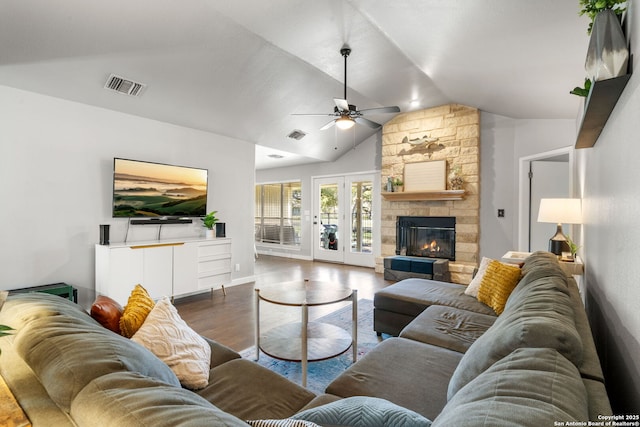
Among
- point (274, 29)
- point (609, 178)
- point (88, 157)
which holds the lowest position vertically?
point (609, 178)

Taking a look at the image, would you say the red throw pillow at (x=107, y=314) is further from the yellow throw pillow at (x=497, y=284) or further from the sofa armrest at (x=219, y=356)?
the yellow throw pillow at (x=497, y=284)

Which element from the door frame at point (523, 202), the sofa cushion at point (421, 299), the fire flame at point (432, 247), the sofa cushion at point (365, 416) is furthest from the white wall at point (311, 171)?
the sofa cushion at point (365, 416)

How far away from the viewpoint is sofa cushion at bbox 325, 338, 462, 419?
55.1 inches

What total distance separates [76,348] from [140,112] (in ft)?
13.3

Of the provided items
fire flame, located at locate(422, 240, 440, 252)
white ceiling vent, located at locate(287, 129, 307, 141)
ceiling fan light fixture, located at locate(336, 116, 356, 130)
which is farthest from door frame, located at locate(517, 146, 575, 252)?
white ceiling vent, located at locate(287, 129, 307, 141)

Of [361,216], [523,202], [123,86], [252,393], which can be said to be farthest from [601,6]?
[361,216]

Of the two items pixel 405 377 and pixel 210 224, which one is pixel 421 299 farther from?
pixel 210 224

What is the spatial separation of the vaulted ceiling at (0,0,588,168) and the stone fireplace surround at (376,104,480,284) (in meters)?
0.79

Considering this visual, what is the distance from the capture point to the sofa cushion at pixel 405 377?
1.40 meters

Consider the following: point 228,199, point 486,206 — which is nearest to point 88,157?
point 228,199

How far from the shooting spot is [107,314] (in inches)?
59.0

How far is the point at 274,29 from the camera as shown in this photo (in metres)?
3.19

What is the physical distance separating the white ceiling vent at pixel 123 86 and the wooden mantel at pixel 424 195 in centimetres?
434

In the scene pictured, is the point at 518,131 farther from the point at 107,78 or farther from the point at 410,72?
the point at 107,78
